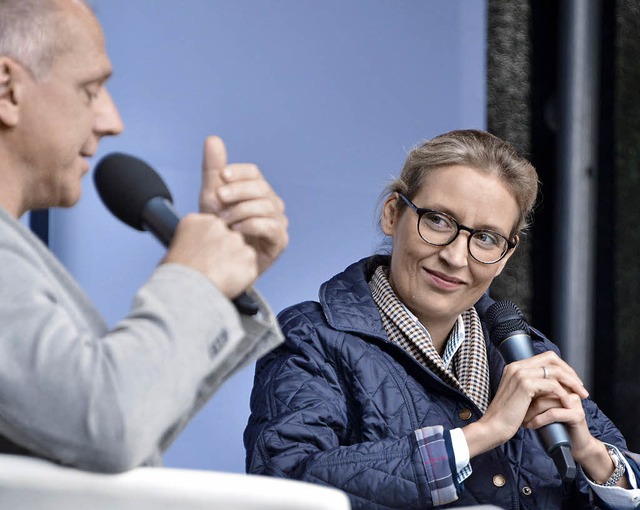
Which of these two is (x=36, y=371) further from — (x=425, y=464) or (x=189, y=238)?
(x=425, y=464)

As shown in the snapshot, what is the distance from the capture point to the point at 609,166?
10.6 ft

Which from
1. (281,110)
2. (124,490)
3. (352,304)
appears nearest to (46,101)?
(124,490)

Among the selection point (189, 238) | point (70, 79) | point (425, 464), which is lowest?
point (425, 464)

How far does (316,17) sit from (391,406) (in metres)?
1.33

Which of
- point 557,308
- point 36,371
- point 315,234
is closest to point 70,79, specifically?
point 36,371

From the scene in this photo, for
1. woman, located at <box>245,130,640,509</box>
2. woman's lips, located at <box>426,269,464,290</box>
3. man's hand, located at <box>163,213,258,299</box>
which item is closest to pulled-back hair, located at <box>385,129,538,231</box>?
woman, located at <box>245,130,640,509</box>

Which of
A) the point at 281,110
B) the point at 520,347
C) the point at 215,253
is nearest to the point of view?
the point at 215,253

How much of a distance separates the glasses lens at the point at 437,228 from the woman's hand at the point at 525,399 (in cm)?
33

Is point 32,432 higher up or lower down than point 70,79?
lower down

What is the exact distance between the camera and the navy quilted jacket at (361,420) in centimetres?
Result: 181

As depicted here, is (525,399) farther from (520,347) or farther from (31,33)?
(31,33)

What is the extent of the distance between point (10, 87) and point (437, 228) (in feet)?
3.81

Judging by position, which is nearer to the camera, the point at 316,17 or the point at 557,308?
the point at 316,17

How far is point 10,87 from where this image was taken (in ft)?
3.73
